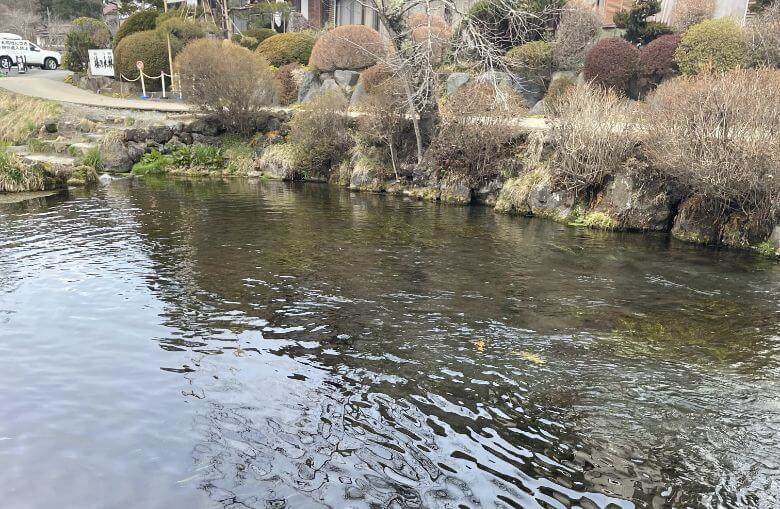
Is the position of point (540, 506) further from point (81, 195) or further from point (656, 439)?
point (81, 195)

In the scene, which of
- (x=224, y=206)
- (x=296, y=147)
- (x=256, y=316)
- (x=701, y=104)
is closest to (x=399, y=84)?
(x=296, y=147)

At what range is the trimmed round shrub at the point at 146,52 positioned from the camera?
109ft

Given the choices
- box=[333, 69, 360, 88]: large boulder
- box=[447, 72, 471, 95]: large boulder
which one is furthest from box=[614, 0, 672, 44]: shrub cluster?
box=[333, 69, 360, 88]: large boulder

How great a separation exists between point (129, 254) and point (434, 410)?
29.4ft

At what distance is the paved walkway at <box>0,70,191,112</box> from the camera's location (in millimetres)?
30109

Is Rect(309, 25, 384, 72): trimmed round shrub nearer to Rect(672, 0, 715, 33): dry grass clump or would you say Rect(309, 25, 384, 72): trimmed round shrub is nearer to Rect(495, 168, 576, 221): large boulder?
Rect(672, 0, 715, 33): dry grass clump

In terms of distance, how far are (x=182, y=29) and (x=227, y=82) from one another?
11337 millimetres

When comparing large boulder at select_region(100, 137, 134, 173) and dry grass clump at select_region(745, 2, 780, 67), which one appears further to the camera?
large boulder at select_region(100, 137, 134, 173)

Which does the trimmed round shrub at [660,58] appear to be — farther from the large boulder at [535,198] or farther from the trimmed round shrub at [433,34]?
the large boulder at [535,198]

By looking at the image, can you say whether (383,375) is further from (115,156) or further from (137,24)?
(137,24)

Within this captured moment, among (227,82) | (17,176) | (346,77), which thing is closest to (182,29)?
(346,77)

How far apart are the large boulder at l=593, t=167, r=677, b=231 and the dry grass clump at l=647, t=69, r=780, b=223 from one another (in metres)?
1.13

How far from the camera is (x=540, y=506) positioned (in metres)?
5.04

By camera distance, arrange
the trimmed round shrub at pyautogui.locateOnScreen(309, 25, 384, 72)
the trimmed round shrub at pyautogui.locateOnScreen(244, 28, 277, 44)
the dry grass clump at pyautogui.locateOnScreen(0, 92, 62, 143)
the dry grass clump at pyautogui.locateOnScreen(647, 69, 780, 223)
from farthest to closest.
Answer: the trimmed round shrub at pyautogui.locateOnScreen(244, 28, 277, 44) < the trimmed round shrub at pyautogui.locateOnScreen(309, 25, 384, 72) < the dry grass clump at pyautogui.locateOnScreen(0, 92, 62, 143) < the dry grass clump at pyautogui.locateOnScreen(647, 69, 780, 223)
